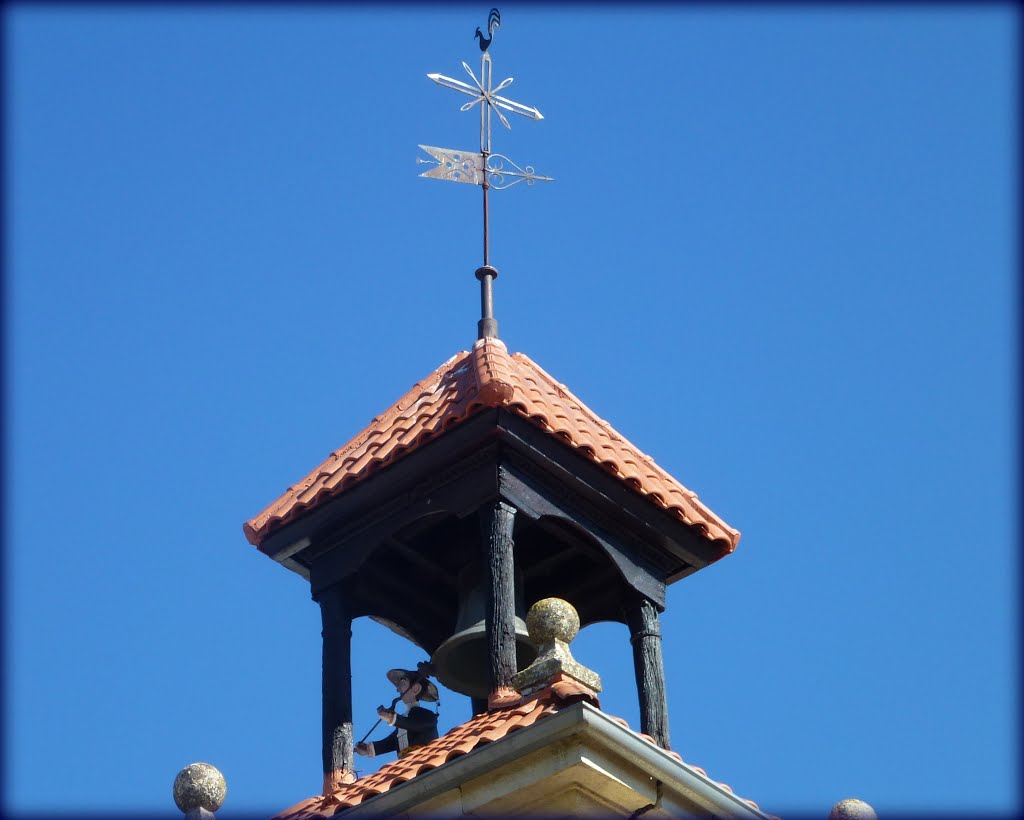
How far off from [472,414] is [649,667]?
2153mm

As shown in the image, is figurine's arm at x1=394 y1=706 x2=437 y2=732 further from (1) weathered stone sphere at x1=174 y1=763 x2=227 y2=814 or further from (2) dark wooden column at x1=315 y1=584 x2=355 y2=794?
(1) weathered stone sphere at x1=174 y1=763 x2=227 y2=814

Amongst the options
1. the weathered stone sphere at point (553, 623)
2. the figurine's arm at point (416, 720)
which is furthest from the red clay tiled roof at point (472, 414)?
the weathered stone sphere at point (553, 623)

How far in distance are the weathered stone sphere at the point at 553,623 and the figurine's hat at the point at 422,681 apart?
7.76ft

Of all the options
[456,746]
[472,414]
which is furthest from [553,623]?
[472,414]

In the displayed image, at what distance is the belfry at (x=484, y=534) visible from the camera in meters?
18.3

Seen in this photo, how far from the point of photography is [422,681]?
19.2 metres

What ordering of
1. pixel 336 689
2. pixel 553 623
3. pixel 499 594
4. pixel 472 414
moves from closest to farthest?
pixel 553 623 < pixel 499 594 < pixel 472 414 < pixel 336 689

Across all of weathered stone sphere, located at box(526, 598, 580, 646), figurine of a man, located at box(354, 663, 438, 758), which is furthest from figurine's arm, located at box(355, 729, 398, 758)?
weathered stone sphere, located at box(526, 598, 580, 646)

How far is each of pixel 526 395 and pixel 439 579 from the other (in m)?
1.78

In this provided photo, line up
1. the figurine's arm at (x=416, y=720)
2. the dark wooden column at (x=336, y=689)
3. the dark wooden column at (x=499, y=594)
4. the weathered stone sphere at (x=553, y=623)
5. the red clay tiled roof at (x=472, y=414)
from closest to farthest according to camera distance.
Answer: the weathered stone sphere at (x=553, y=623), the dark wooden column at (x=499, y=594), the dark wooden column at (x=336, y=689), the red clay tiled roof at (x=472, y=414), the figurine's arm at (x=416, y=720)

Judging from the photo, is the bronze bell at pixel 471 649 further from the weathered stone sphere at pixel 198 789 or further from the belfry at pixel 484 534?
the weathered stone sphere at pixel 198 789

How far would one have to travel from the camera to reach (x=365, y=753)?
61.5 feet

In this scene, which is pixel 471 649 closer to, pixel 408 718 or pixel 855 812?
pixel 408 718

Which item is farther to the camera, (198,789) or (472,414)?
(472,414)
